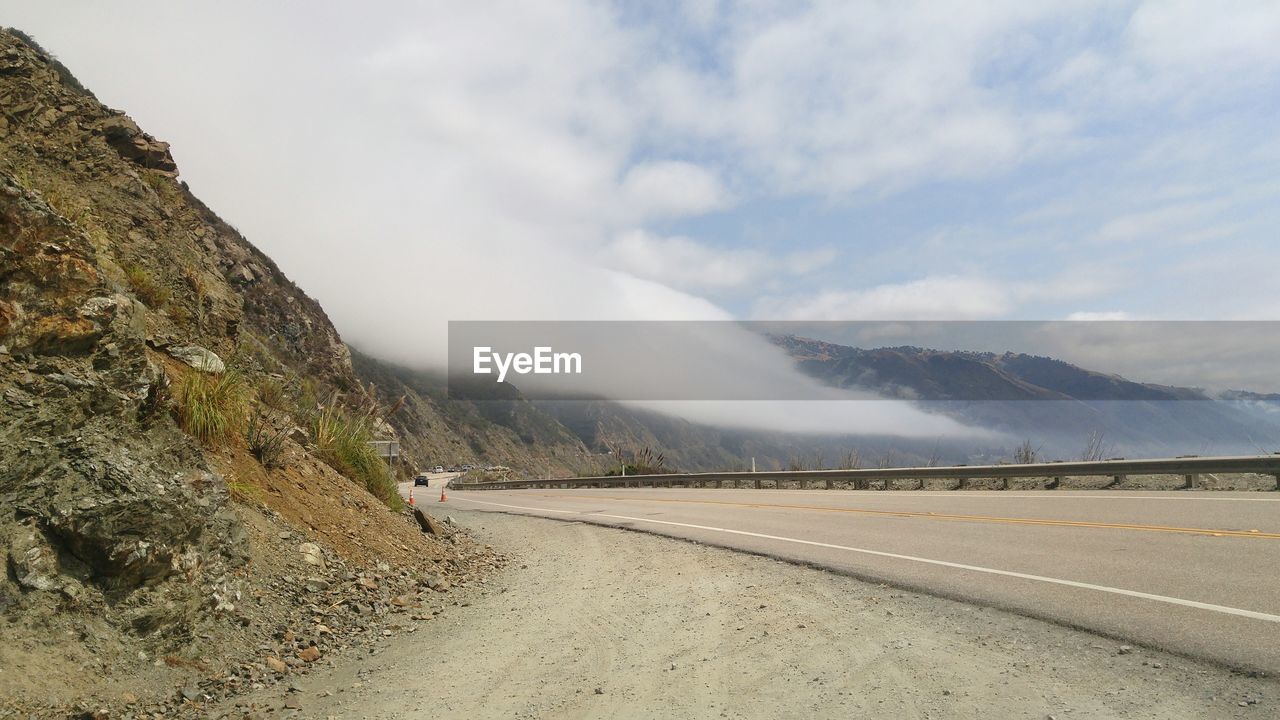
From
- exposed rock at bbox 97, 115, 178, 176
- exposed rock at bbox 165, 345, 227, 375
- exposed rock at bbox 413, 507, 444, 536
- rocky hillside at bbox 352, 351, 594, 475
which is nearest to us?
exposed rock at bbox 165, 345, 227, 375

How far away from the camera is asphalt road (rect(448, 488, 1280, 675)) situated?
17.4 feet

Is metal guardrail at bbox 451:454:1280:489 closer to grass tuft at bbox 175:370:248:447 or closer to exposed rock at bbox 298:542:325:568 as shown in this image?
exposed rock at bbox 298:542:325:568

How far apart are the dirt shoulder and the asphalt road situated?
18.2 inches

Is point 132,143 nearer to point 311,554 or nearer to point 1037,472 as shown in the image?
point 311,554

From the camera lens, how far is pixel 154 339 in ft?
26.0

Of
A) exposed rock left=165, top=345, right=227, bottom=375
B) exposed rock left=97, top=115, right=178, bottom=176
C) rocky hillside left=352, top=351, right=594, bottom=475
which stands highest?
exposed rock left=97, top=115, right=178, bottom=176

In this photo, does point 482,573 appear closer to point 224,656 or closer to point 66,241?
point 224,656

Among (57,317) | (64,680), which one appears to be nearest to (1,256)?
(57,317)

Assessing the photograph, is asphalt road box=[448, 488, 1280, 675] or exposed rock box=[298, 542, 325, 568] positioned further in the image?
exposed rock box=[298, 542, 325, 568]

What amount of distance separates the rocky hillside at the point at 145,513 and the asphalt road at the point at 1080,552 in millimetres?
5517

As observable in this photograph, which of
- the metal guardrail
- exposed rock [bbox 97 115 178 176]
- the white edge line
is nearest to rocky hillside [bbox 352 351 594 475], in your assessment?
the metal guardrail

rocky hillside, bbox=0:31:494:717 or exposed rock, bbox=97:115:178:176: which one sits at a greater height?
exposed rock, bbox=97:115:178:176

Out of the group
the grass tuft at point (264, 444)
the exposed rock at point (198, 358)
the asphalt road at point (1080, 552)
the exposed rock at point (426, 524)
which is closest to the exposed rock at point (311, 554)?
the grass tuft at point (264, 444)

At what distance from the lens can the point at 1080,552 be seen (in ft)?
27.0
